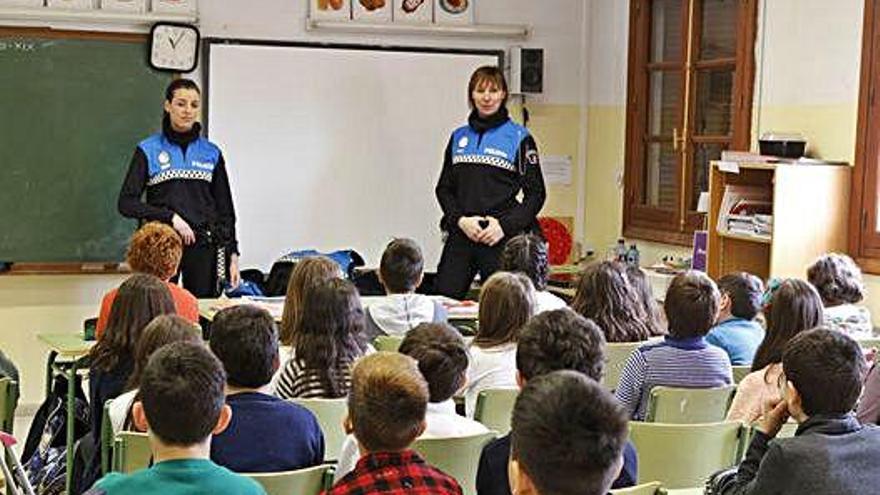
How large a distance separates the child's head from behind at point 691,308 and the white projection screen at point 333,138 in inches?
141

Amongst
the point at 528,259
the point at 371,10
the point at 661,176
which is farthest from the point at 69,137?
the point at 661,176

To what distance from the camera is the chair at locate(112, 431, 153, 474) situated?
299 cm

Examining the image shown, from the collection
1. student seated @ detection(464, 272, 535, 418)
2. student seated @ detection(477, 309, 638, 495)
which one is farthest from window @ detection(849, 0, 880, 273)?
student seated @ detection(477, 309, 638, 495)

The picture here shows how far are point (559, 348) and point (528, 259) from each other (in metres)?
2.08

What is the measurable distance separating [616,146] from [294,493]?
5279mm

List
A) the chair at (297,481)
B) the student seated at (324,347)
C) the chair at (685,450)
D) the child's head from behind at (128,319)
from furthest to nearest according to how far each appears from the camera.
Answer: the child's head from behind at (128,319) < the student seated at (324,347) < the chair at (685,450) < the chair at (297,481)

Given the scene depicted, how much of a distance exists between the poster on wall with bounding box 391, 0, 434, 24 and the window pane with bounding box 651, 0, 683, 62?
4.22 feet

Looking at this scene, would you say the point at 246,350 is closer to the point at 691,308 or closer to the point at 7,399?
the point at 7,399

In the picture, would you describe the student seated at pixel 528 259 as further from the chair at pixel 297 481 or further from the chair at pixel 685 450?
the chair at pixel 297 481

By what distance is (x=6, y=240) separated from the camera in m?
6.57

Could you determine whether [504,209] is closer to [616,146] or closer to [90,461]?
[616,146]

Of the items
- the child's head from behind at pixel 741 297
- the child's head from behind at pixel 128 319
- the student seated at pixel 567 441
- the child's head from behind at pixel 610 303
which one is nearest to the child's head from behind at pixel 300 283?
the child's head from behind at pixel 128 319

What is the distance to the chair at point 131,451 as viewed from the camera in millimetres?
2992

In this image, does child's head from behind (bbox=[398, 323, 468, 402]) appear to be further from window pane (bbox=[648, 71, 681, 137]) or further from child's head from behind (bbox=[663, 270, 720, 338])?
window pane (bbox=[648, 71, 681, 137])
